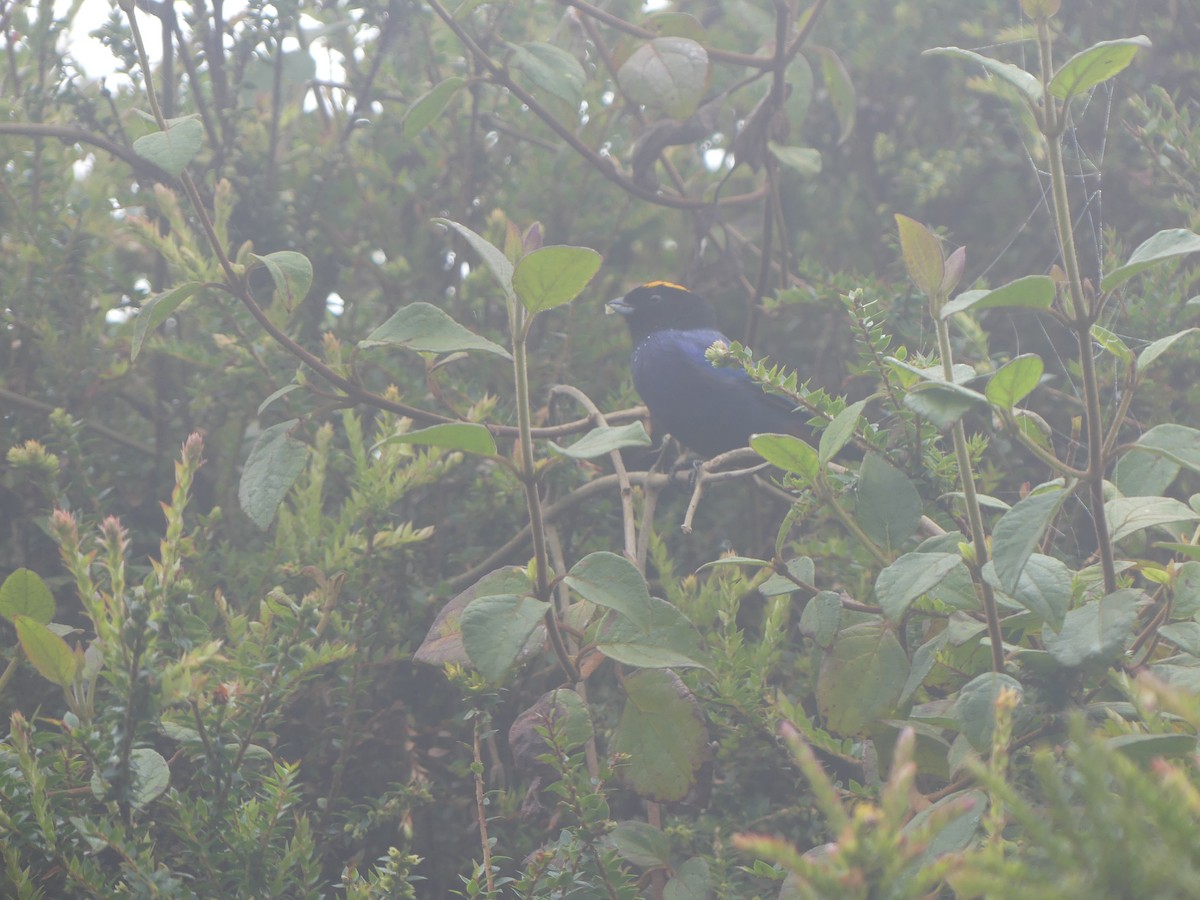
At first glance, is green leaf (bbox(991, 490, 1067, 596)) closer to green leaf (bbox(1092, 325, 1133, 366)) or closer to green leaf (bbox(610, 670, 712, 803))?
green leaf (bbox(1092, 325, 1133, 366))

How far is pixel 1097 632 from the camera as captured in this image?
1.04 metres

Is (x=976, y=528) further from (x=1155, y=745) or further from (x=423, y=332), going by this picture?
(x=423, y=332)

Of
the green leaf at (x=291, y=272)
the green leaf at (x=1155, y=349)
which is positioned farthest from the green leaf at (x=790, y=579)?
the green leaf at (x=291, y=272)

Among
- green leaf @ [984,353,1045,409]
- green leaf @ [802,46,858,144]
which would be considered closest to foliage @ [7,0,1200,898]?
green leaf @ [984,353,1045,409]

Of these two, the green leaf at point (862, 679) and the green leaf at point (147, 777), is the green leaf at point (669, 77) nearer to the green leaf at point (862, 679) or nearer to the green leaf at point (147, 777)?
the green leaf at point (862, 679)

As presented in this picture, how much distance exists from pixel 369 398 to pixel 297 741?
57 centimetres

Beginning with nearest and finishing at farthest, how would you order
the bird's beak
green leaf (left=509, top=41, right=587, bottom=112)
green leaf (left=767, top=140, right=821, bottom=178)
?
green leaf (left=509, top=41, right=587, bottom=112) < green leaf (left=767, top=140, right=821, bottom=178) < the bird's beak

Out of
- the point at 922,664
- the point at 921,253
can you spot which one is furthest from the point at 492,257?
the point at 922,664

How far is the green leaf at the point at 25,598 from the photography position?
1.20 metres

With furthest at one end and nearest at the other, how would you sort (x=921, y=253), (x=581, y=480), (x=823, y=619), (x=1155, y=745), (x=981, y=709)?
(x=581, y=480), (x=823, y=619), (x=921, y=253), (x=981, y=709), (x=1155, y=745)

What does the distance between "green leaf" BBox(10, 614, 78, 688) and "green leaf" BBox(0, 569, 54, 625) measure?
0.06 ft

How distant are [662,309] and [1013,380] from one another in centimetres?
191

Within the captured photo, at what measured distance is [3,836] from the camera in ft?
3.69

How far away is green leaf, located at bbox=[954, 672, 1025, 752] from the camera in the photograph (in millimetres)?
1028
